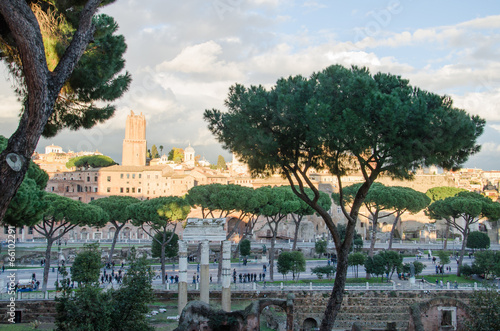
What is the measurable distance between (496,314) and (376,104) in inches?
194

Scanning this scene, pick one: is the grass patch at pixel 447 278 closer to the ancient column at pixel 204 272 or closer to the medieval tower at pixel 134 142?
the ancient column at pixel 204 272

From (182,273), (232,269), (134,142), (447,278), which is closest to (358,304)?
(447,278)

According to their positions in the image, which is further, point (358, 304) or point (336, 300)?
point (358, 304)

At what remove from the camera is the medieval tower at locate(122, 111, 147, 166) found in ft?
230

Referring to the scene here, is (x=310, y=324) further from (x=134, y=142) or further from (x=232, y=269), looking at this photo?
(x=134, y=142)

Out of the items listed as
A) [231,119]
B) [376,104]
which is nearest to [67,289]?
[231,119]

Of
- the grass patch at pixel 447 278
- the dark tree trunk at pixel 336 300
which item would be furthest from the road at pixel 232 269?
the dark tree trunk at pixel 336 300

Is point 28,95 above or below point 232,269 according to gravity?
above

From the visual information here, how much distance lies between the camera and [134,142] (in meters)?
70.9

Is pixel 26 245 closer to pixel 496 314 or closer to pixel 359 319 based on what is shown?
pixel 359 319

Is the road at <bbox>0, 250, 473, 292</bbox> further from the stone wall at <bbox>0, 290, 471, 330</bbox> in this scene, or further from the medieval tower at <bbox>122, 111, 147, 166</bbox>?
the medieval tower at <bbox>122, 111, 147, 166</bbox>

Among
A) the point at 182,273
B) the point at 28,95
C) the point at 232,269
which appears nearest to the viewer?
the point at 28,95

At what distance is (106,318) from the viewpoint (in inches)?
321

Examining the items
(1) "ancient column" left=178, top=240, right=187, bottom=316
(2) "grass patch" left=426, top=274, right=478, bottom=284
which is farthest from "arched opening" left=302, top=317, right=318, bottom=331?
(2) "grass patch" left=426, top=274, right=478, bottom=284
